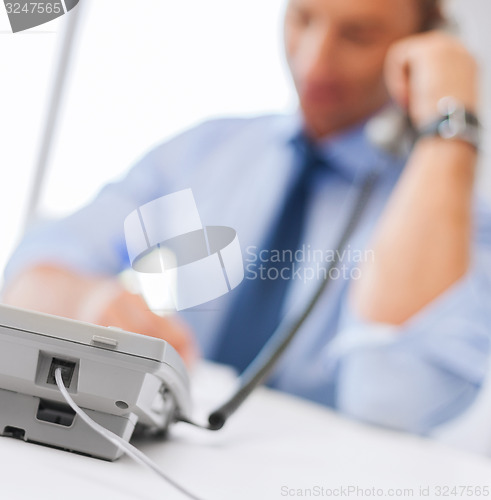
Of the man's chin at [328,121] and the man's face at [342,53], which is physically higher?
the man's face at [342,53]

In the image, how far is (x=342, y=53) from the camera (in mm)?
1171

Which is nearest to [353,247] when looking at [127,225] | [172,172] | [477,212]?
[477,212]

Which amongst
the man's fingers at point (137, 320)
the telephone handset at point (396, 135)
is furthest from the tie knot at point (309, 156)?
the man's fingers at point (137, 320)

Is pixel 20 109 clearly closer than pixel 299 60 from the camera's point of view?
Yes

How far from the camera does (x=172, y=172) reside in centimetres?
117

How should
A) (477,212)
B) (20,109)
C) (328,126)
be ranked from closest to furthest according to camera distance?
(20,109) → (477,212) → (328,126)

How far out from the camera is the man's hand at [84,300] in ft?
2.37

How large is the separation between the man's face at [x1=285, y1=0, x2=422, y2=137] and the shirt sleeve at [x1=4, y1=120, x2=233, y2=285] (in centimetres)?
21

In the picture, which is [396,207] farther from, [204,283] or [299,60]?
[204,283]

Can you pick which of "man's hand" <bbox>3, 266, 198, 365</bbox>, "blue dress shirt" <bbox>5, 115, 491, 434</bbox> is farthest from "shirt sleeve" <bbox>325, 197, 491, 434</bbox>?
"man's hand" <bbox>3, 266, 198, 365</bbox>

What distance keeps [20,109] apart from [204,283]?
56cm

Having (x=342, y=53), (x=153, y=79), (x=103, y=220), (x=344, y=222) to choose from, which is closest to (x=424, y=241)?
(x=344, y=222)

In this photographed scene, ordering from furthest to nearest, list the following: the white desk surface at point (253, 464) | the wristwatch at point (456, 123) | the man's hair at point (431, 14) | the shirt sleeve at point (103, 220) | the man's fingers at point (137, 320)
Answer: the man's hair at point (431, 14) → the wristwatch at point (456, 123) → the shirt sleeve at point (103, 220) → the man's fingers at point (137, 320) → the white desk surface at point (253, 464)

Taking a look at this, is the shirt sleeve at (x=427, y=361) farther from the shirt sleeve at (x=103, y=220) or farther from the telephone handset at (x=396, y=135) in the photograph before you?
the shirt sleeve at (x=103, y=220)
